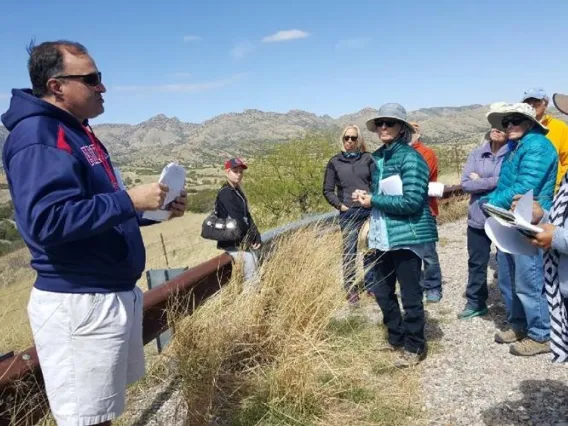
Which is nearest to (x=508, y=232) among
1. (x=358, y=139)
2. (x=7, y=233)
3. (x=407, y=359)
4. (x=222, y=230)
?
(x=407, y=359)

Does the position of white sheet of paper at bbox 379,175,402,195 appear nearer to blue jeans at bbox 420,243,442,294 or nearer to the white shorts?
blue jeans at bbox 420,243,442,294

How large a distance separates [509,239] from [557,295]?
1.29 feet

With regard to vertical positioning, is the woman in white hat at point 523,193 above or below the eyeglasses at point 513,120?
below

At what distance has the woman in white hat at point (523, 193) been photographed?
4.06 meters

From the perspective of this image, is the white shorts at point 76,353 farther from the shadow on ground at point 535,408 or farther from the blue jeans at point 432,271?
the blue jeans at point 432,271

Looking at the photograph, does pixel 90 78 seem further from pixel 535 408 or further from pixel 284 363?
pixel 535 408

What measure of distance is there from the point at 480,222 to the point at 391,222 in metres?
1.36

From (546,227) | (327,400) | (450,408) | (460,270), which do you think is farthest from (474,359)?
(460,270)

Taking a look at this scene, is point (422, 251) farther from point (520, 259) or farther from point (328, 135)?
point (328, 135)

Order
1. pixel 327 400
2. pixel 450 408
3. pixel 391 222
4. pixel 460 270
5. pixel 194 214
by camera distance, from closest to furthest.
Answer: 1. pixel 327 400
2. pixel 450 408
3. pixel 391 222
4. pixel 460 270
5. pixel 194 214

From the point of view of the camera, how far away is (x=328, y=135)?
15391 mm

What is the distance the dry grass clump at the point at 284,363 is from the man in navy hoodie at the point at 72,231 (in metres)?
1.06

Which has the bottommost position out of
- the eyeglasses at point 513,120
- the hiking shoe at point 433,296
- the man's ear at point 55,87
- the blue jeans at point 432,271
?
the hiking shoe at point 433,296

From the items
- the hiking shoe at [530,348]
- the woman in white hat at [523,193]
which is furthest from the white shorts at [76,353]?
the hiking shoe at [530,348]
